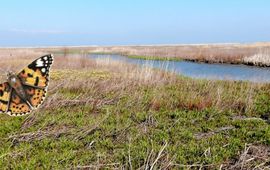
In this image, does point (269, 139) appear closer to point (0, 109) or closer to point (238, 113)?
point (238, 113)

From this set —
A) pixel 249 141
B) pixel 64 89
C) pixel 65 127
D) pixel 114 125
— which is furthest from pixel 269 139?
pixel 64 89

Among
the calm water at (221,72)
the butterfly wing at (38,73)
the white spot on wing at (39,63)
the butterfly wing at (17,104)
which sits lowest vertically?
the calm water at (221,72)

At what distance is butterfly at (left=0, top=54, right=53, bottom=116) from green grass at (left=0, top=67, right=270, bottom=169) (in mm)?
2030

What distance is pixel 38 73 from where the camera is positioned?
2.19 meters

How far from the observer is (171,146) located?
211 inches

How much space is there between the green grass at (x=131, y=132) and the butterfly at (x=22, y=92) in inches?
79.9

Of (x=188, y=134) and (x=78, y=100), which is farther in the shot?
(x=78, y=100)

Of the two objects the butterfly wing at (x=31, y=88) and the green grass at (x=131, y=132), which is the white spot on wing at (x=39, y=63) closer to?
the butterfly wing at (x=31, y=88)

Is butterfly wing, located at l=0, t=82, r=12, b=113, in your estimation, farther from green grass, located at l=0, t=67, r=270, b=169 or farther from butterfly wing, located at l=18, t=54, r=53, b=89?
green grass, located at l=0, t=67, r=270, b=169

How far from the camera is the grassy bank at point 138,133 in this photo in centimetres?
475

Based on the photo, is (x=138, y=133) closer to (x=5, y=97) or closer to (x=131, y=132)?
(x=131, y=132)

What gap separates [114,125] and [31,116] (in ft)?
5.71

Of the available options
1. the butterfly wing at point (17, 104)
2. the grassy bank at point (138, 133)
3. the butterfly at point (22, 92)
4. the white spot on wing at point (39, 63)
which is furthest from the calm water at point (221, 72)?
the butterfly wing at point (17, 104)

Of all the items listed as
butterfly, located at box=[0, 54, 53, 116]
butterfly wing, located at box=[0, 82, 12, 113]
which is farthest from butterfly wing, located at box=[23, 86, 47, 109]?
butterfly wing, located at box=[0, 82, 12, 113]
